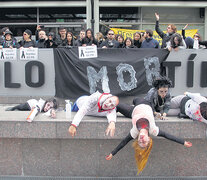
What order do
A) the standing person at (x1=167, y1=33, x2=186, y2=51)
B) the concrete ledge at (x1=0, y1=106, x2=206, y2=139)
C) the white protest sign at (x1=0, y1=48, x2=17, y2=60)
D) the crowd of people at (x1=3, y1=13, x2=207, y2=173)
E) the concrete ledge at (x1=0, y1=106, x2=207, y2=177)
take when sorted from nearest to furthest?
the crowd of people at (x1=3, y1=13, x2=207, y2=173) → the concrete ledge at (x1=0, y1=106, x2=206, y2=139) → the concrete ledge at (x1=0, y1=106, x2=207, y2=177) → the standing person at (x1=167, y1=33, x2=186, y2=51) → the white protest sign at (x1=0, y1=48, x2=17, y2=60)

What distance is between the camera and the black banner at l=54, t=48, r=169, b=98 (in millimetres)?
5938

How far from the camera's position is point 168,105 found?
14.5 feet

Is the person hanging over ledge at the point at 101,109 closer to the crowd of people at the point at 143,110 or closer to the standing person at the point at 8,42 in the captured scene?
the crowd of people at the point at 143,110

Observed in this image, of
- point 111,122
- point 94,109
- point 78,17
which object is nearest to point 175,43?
point 94,109

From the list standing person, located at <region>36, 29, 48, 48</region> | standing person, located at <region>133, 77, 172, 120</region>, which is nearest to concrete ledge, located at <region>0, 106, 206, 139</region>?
standing person, located at <region>133, 77, 172, 120</region>

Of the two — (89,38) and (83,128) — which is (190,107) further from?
(89,38)

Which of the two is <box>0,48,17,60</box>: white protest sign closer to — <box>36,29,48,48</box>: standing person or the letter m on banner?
<box>36,29,48,48</box>: standing person

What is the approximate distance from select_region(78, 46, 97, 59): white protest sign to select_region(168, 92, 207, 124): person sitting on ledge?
2239mm

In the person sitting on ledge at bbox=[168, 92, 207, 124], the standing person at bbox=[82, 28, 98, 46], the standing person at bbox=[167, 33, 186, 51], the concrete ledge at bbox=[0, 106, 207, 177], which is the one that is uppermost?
the standing person at bbox=[82, 28, 98, 46]

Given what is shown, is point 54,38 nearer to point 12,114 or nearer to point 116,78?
point 116,78

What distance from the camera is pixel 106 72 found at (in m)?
5.96

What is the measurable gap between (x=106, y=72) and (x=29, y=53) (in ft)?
6.17

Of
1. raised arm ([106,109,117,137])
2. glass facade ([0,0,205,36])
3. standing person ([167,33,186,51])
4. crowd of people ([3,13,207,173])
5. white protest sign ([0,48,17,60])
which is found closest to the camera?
crowd of people ([3,13,207,173])

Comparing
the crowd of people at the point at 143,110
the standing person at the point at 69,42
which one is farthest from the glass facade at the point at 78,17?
the crowd of people at the point at 143,110
